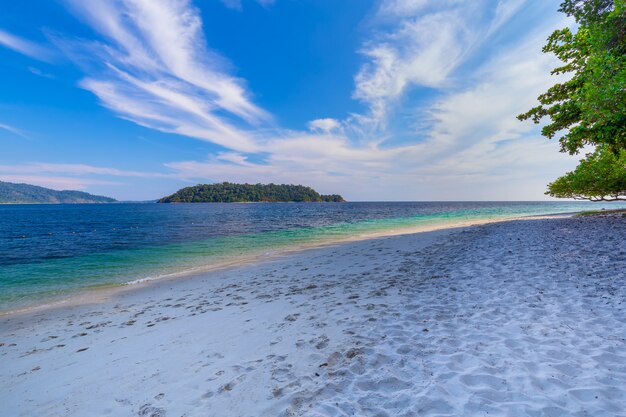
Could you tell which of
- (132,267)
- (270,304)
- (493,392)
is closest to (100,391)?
(270,304)

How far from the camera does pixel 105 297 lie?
12.0 meters

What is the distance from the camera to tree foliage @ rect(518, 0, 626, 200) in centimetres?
1238

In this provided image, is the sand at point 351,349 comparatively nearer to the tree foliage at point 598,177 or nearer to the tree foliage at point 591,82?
the tree foliage at point 591,82

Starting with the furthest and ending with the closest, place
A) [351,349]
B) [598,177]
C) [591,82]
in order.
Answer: [598,177], [591,82], [351,349]

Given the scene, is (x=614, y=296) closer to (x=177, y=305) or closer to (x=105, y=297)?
(x=177, y=305)

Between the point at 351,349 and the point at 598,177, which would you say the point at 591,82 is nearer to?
the point at 351,349

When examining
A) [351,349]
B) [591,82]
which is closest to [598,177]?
[591,82]

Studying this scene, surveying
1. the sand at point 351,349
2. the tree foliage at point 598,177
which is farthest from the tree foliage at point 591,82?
the tree foliage at point 598,177

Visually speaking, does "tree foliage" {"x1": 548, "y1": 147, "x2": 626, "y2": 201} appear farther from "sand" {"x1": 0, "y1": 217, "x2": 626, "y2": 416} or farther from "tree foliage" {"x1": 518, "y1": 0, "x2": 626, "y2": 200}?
"sand" {"x1": 0, "y1": 217, "x2": 626, "y2": 416}

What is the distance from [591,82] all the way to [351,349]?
16974mm

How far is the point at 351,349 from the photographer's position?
201 inches

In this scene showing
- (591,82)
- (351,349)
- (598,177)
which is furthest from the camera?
(598,177)

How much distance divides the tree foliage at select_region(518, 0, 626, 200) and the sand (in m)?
6.84

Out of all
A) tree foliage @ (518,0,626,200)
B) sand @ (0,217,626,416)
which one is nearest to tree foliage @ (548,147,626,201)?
tree foliage @ (518,0,626,200)
